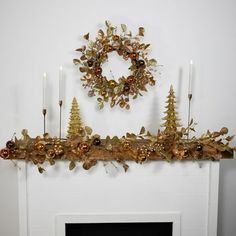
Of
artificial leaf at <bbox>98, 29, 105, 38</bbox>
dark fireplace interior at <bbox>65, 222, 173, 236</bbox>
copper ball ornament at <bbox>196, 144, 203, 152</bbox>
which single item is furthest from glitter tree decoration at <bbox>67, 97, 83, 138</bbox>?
copper ball ornament at <bbox>196, 144, 203, 152</bbox>

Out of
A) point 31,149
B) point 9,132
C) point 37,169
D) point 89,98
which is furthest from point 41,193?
point 89,98

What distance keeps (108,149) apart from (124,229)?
47 cm

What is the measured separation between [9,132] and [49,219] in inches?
20.9

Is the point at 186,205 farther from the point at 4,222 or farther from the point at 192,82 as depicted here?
the point at 4,222

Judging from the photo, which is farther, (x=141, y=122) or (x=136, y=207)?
(x=141, y=122)

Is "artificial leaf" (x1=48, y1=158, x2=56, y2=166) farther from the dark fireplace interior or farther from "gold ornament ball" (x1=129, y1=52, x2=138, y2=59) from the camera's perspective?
"gold ornament ball" (x1=129, y1=52, x2=138, y2=59)

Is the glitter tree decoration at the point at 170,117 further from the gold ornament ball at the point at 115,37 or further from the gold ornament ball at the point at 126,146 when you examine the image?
the gold ornament ball at the point at 115,37

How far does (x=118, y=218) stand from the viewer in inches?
67.5

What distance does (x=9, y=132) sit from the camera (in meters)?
1.86

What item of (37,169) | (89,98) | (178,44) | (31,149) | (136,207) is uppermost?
(178,44)

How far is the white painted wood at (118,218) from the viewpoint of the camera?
1693 millimetres

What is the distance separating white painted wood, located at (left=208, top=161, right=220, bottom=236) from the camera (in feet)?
5.56

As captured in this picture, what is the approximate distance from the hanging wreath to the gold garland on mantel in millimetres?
278

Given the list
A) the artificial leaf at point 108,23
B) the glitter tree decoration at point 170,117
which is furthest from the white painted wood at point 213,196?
the artificial leaf at point 108,23
